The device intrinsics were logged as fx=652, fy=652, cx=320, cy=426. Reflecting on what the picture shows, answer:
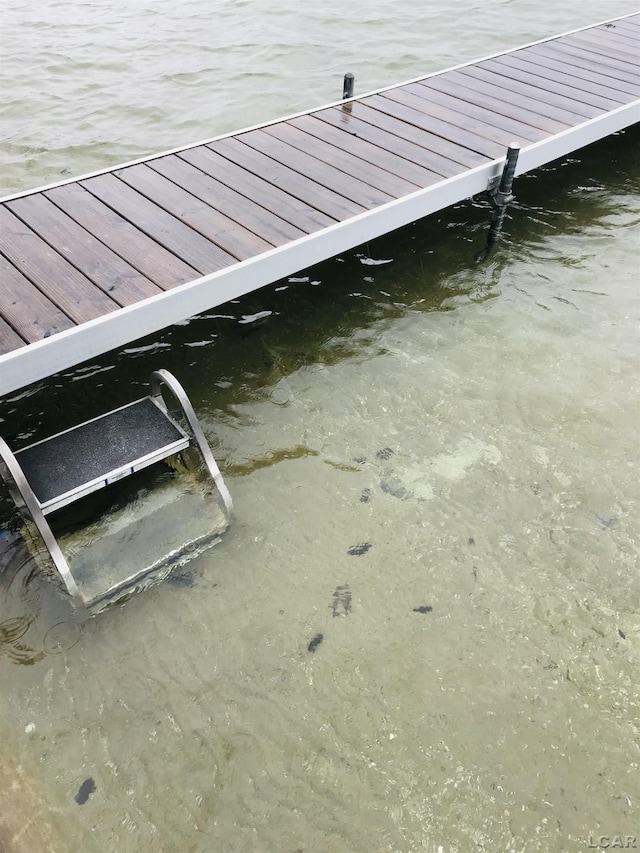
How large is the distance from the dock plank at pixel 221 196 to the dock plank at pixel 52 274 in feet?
3.64

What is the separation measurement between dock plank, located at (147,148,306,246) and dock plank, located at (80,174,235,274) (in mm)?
322

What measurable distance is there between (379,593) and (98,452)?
1.60 metres

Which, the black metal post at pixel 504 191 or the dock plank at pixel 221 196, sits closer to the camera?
the dock plank at pixel 221 196

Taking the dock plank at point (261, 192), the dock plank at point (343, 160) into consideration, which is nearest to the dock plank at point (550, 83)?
the dock plank at point (343, 160)

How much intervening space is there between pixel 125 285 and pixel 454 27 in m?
8.47

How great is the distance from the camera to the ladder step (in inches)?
122

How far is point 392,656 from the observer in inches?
124

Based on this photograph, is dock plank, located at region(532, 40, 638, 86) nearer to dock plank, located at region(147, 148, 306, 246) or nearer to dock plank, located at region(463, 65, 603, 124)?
dock plank, located at region(463, 65, 603, 124)

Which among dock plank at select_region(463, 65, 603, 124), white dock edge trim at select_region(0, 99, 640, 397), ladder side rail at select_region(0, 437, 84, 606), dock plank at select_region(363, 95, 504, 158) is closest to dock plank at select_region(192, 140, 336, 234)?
white dock edge trim at select_region(0, 99, 640, 397)

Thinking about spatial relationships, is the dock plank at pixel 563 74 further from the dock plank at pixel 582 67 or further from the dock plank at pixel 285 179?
the dock plank at pixel 285 179

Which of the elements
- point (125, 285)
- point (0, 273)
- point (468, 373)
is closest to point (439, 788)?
point (468, 373)

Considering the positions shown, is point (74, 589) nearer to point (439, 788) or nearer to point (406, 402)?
point (439, 788)

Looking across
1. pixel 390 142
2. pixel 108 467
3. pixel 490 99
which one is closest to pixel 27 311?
pixel 108 467

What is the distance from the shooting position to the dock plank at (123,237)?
3861 mm
